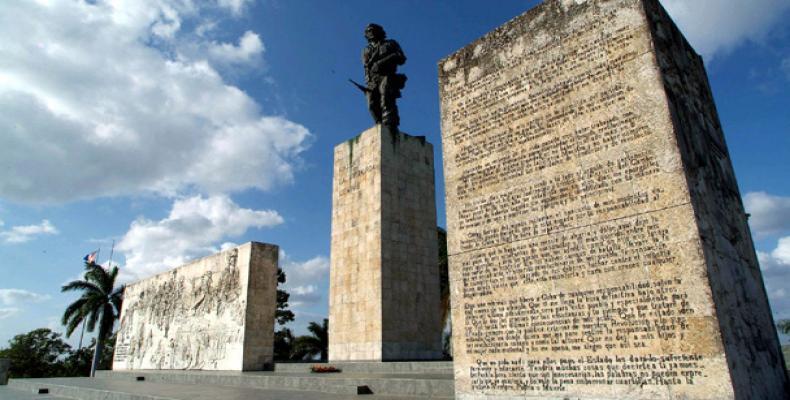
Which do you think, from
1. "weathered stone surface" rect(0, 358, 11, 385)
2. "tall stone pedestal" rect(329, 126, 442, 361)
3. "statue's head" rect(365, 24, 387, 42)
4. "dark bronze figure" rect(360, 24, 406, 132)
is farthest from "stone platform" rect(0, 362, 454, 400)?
"statue's head" rect(365, 24, 387, 42)

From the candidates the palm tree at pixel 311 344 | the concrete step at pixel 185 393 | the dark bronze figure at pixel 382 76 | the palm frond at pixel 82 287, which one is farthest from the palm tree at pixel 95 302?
the dark bronze figure at pixel 382 76

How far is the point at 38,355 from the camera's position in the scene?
3250 centimetres

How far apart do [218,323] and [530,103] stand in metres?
11.7

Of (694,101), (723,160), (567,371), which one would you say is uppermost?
(694,101)

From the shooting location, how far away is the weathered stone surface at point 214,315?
13344 mm

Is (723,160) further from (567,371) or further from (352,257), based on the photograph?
(352,257)

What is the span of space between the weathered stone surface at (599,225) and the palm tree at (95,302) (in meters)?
28.1

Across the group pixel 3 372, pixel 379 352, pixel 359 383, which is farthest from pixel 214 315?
pixel 359 383

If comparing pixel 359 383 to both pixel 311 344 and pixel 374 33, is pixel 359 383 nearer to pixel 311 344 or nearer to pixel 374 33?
pixel 374 33

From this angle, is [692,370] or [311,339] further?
[311,339]

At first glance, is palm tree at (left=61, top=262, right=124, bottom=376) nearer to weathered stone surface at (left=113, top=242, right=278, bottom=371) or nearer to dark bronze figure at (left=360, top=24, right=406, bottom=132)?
weathered stone surface at (left=113, top=242, right=278, bottom=371)

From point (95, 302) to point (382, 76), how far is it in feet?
77.3

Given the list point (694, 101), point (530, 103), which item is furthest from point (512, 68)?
point (694, 101)

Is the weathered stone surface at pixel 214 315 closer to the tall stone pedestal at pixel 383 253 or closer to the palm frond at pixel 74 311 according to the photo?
the tall stone pedestal at pixel 383 253
